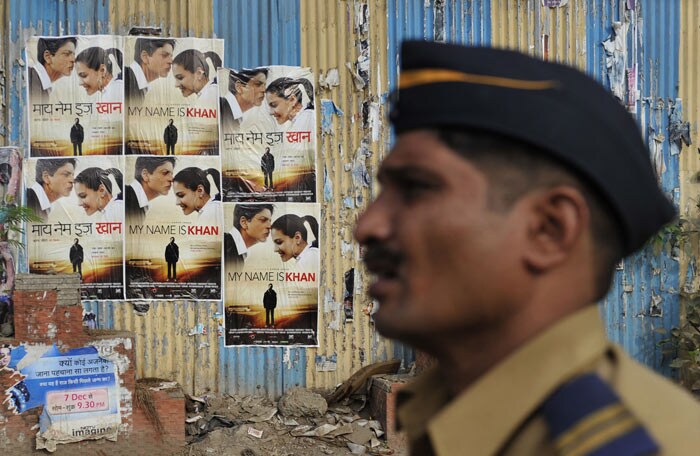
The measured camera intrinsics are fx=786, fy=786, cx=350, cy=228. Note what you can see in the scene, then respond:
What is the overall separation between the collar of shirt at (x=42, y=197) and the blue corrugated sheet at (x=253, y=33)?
2.36 metres

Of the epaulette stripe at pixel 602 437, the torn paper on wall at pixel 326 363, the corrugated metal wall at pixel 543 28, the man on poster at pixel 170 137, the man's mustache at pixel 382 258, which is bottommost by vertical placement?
the torn paper on wall at pixel 326 363

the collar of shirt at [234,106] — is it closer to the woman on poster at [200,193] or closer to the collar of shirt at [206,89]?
the collar of shirt at [206,89]

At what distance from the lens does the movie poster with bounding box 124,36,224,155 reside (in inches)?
328

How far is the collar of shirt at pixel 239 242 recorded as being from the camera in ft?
27.6

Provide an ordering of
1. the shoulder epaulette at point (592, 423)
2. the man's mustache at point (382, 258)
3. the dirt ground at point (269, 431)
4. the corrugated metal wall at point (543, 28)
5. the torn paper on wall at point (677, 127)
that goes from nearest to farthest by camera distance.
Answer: the shoulder epaulette at point (592, 423), the man's mustache at point (382, 258), the dirt ground at point (269, 431), the corrugated metal wall at point (543, 28), the torn paper on wall at point (677, 127)

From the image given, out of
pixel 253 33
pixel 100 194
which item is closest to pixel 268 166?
pixel 253 33

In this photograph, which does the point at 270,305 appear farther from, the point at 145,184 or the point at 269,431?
the point at 145,184

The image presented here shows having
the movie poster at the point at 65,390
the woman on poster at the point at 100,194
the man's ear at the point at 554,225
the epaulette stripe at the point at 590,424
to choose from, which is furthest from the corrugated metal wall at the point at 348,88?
the epaulette stripe at the point at 590,424

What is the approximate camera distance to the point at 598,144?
1.18 metres

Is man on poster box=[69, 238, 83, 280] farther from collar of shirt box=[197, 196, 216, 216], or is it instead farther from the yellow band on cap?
the yellow band on cap

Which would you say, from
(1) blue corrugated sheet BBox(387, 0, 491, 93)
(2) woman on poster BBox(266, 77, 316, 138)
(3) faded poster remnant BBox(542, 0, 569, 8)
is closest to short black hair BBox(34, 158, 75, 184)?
(2) woman on poster BBox(266, 77, 316, 138)

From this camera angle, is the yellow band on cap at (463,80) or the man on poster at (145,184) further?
the man on poster at (145,184)

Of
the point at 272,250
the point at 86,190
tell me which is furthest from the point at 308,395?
the point at 86,190

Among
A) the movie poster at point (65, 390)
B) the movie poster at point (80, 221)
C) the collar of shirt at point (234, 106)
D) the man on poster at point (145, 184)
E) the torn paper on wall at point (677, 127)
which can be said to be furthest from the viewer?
the torn paper on wall at point (677, 127)
